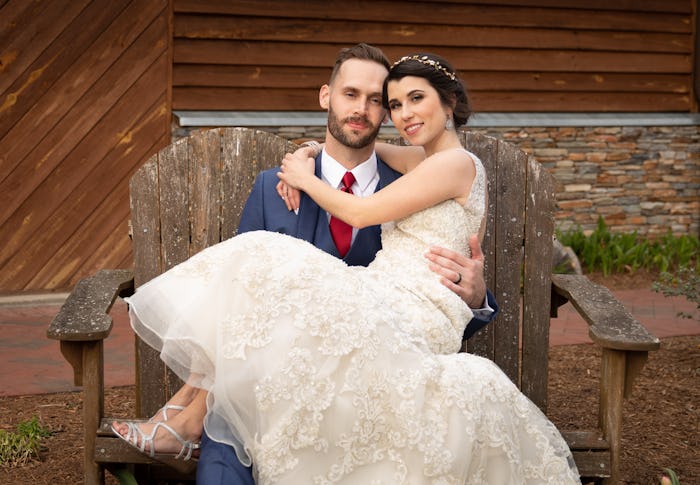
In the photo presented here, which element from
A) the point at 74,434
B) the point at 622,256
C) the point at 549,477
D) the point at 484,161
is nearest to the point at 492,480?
the point at 549,477

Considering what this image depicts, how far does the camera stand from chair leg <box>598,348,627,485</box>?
10.3 ft

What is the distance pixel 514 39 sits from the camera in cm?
790

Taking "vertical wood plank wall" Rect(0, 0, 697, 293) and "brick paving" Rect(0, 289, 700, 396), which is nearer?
"brick paving" Rect(0, 289, 700, 396)

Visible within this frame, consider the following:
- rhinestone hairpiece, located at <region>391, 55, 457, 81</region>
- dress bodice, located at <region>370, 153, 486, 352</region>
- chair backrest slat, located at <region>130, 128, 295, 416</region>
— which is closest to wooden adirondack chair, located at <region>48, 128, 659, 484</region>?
chair backrest slat, located at <region>130, 128, 295, 416</region>

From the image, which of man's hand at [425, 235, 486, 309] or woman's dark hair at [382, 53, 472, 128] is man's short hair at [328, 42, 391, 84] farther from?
man's hand at [425, 235, 486, 309]

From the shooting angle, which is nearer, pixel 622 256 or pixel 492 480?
pixel 492 480

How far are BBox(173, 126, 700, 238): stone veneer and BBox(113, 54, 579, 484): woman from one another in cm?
520

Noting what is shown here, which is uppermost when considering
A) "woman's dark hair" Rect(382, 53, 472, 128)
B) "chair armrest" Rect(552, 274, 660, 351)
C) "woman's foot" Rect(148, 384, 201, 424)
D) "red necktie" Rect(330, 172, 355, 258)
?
"woman's dark hair" Rect(382, 53, 472, 128)

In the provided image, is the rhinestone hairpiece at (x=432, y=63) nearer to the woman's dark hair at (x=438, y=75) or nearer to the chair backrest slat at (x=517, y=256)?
the woman's dark hair at (x=438, y=75)

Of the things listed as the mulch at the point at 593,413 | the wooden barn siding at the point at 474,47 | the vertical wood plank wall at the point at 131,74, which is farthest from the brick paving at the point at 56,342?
the wooden barn siding at the point at 474,47

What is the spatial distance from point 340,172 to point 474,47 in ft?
14.9

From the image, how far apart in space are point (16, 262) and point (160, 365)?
3368 millimetres

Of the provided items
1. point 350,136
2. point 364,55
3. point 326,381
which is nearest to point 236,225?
point 350,136

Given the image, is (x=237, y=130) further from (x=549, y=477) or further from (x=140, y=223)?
(x=549, y=477)
